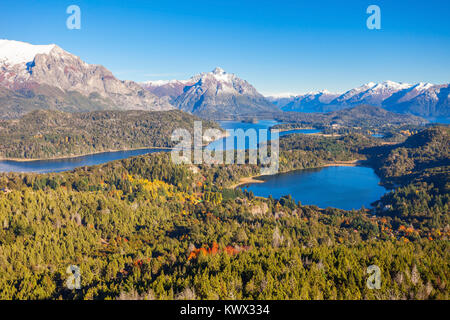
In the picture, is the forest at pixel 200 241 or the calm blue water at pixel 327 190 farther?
the calm blue water at pixel 327 190

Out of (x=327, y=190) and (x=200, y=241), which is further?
(x=327, y=190)

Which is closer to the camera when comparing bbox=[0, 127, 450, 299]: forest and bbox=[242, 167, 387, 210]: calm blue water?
bbox=[0, 127, 450, 299]: forest

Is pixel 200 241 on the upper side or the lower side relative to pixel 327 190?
upper
